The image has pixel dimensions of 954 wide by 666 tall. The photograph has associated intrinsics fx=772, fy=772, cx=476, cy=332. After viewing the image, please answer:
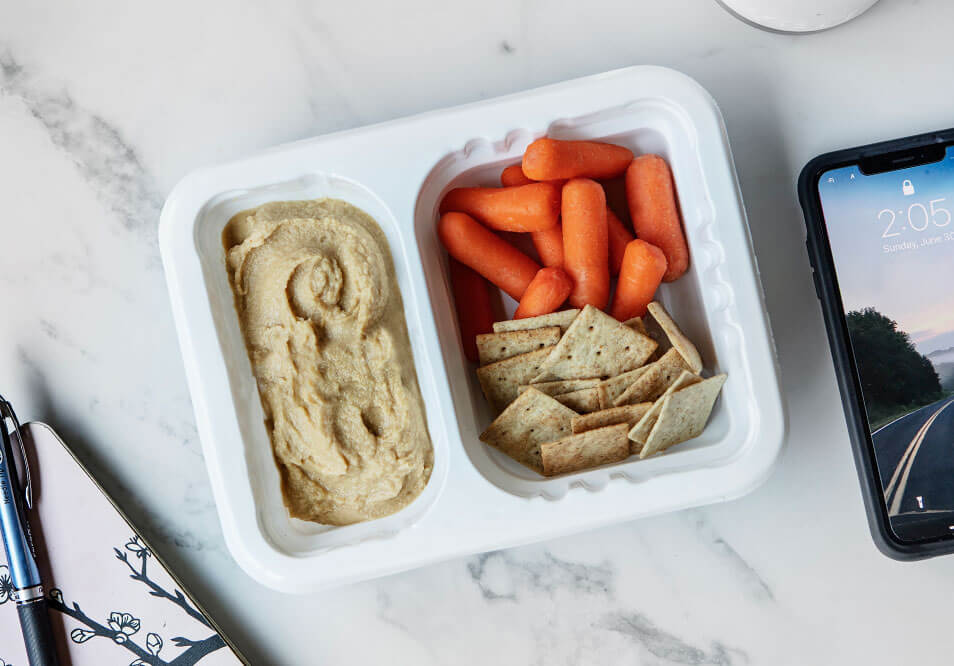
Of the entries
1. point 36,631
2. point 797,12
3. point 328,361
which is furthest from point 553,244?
point 36,631

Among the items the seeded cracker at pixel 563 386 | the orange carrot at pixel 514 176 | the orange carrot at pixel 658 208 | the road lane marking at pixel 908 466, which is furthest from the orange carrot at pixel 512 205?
the road lane marking at pixel 908 466

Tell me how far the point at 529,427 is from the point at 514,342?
0.39 ft

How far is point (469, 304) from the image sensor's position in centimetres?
115

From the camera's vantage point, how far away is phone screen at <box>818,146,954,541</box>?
3.55 feet

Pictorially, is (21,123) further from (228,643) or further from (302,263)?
(228,643)

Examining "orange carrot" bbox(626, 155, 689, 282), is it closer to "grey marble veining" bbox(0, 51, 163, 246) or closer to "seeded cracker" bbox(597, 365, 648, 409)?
"seeded cracker" bbox(597, 365, 648, 409)

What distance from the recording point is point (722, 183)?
3.30ft

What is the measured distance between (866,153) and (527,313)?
20.7 inches

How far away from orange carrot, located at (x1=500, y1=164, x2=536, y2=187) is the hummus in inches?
8.3

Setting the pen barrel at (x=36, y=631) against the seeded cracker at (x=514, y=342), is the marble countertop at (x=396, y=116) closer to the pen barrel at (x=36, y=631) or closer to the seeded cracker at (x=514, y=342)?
the pen barrel at (x=36, y=631)

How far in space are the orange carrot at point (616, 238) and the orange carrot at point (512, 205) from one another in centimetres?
8

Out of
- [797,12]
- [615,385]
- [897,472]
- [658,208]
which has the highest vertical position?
[797,12]

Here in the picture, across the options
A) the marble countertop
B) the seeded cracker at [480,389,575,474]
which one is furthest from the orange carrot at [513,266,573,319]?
the marble countertop

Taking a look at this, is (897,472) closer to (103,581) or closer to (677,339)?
(677,339)
